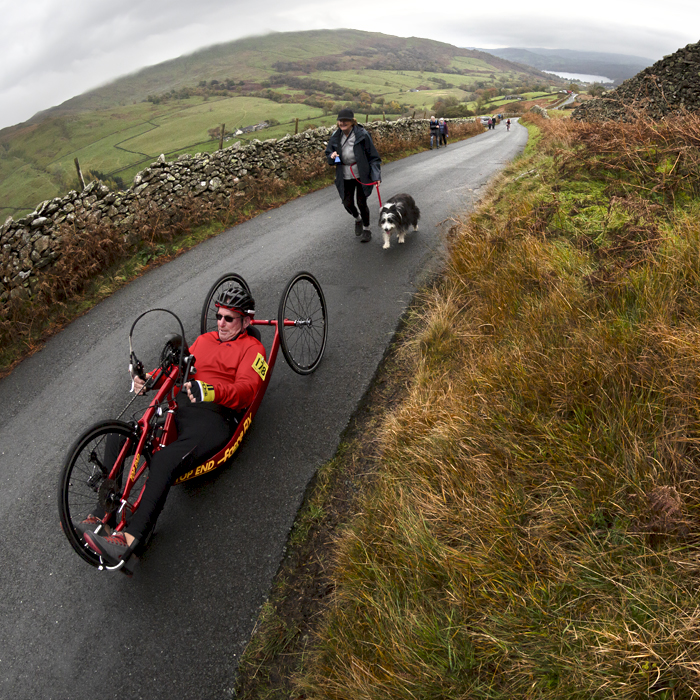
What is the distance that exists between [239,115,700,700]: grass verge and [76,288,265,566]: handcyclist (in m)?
0.94

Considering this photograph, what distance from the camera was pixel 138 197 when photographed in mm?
9523

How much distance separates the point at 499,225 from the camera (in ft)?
19.7

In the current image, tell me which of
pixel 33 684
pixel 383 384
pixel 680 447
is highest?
pixel 680 447

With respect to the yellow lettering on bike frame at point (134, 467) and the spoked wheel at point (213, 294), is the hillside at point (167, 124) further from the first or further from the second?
the yellow lettering on bike frame at point (134, 467)

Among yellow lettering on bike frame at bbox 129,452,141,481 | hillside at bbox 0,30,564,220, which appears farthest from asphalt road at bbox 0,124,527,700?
hillside at bbox 0,30,564,220

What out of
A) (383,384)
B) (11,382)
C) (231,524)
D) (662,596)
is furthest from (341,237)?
(662,596)

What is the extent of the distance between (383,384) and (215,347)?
5.59ft

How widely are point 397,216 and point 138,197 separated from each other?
6.02 meters

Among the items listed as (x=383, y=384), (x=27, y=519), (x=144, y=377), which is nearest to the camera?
(x=144, y=377)

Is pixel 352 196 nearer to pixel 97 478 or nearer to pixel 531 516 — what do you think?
pixel 97 478

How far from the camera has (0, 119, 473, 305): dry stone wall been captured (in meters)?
7.32

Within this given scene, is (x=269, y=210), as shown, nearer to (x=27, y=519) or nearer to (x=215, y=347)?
(x=215, y=347)

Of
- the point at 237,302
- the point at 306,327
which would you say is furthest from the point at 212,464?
the point at 306,327

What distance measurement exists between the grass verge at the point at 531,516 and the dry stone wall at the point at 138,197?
6.93 meters
